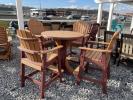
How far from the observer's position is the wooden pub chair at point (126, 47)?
407 centimetres

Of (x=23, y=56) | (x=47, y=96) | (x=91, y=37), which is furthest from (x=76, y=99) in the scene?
(x=91, y=37)

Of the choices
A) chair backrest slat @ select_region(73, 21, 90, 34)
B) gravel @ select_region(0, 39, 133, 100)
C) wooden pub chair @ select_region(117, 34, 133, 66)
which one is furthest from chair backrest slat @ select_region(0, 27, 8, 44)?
wooden pub chair @ select_region(117, 34, 133, 66)

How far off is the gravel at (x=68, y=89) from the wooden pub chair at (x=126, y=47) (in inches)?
23.1

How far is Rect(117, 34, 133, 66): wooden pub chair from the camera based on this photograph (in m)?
4.07

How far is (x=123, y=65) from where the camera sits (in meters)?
4.50

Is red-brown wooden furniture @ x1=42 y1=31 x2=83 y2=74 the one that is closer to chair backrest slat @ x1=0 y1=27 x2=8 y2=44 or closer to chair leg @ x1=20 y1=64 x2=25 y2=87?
chair leg @ x1=20 y1=64 x2=25 y2=87

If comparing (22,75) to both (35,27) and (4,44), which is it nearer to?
(4,44)

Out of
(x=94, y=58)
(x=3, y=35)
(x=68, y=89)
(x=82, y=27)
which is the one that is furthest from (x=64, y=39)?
(x=3, y=35)

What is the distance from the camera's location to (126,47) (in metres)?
4.19

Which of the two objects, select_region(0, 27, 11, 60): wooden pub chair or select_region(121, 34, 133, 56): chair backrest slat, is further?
select_region(0, 27, 11, 60): wooden pub chair

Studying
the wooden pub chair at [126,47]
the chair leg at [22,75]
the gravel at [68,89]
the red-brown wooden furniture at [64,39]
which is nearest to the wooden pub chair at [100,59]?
the gravel at [68,89]

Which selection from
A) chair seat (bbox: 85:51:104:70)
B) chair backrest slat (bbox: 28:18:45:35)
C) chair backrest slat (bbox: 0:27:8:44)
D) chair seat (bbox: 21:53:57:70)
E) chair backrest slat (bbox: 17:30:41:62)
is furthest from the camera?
chair backrest slat (bbox: 28:18:45:35)

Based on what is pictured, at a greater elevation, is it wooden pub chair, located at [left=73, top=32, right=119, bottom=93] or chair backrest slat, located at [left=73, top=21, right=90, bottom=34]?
chair backrest slat, located at [left=73, top=21, right=90, bottom=34]

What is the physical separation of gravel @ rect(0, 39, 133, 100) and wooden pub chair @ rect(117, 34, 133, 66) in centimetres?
59
